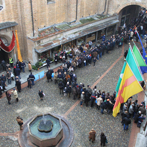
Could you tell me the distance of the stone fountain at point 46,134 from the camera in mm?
10998

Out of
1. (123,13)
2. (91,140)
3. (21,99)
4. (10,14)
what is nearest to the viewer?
(91,140)

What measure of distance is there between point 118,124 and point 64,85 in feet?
19.2

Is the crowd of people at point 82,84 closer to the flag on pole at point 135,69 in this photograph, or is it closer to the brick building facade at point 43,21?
the brick building facade at point 43,21

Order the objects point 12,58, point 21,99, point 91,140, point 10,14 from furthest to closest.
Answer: point 12,58, point 10,14, point 21,99, point 91,140

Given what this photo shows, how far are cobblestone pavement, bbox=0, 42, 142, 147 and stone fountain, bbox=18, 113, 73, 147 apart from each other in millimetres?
485

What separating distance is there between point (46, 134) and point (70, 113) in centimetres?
310

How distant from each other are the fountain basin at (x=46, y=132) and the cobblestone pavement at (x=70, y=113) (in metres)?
1.21

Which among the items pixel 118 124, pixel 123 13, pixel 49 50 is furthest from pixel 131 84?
pixel 123 13

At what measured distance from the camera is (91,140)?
1181cm

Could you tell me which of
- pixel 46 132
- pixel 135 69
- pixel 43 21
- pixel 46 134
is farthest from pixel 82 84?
pixel 43 21

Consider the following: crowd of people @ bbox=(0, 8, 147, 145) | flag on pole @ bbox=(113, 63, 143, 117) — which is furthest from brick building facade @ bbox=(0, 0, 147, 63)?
flag on pole @ bbox=(113, 63, 143, 117)

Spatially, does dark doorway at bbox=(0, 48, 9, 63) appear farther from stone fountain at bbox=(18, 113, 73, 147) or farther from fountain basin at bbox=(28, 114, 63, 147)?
fountain basin at bbox=(28, 114, 63, 147)

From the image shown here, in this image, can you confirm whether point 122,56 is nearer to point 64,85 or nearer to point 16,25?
point 64,85

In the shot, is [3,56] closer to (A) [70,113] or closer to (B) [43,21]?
(B) [43,21]
